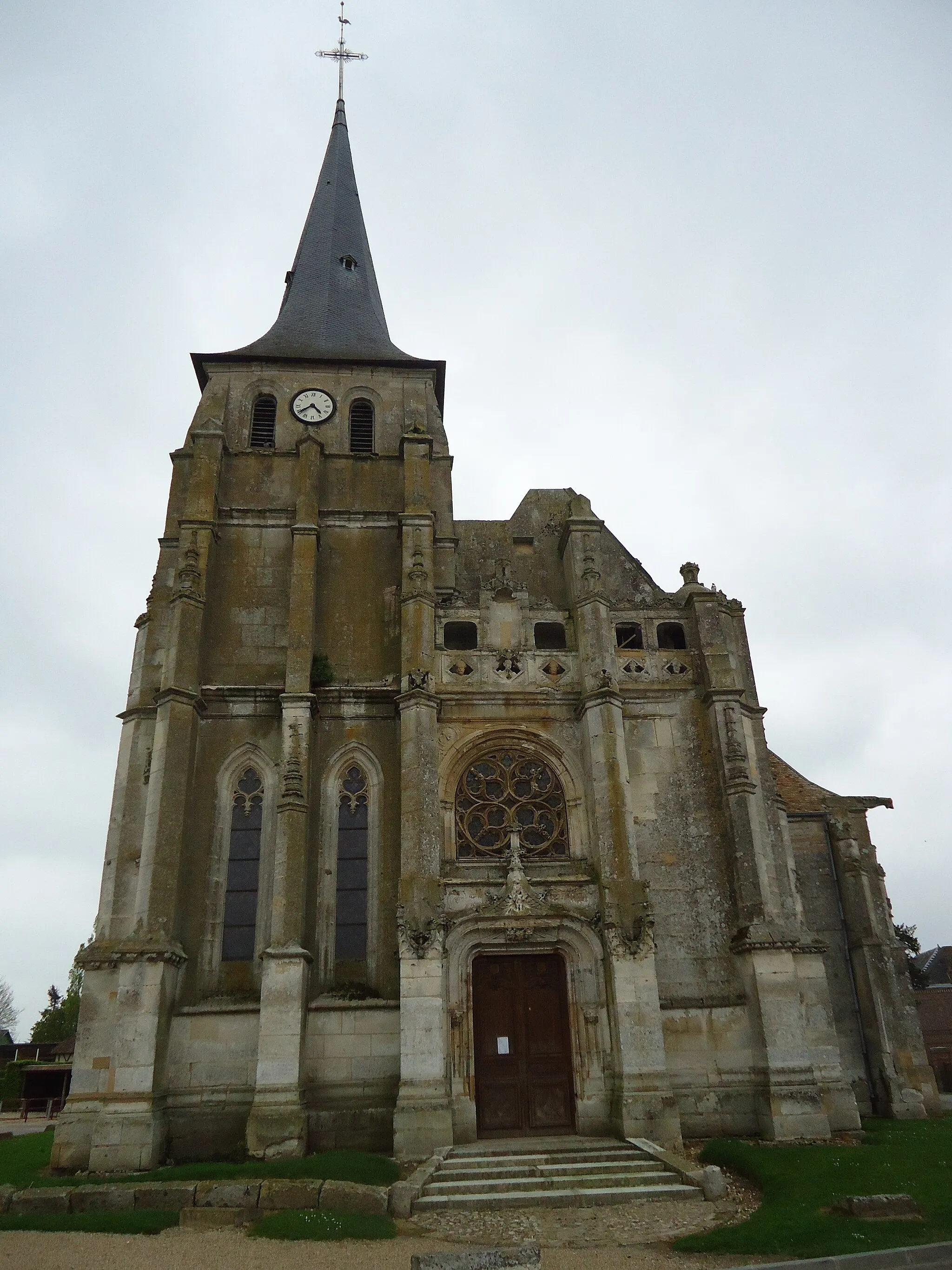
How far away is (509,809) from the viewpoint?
1700cm

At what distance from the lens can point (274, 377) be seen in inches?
871

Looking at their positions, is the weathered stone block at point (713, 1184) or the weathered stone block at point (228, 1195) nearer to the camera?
the weathered stone block at point (228, 1195)

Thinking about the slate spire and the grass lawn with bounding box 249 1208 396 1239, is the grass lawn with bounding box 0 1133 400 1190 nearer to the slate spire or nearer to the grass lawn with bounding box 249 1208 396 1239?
the grass lawn with bounding box 249 1208 396 1239

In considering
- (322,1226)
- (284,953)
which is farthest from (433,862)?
(322,1226)

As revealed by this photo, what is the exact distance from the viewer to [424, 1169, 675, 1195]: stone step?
11.5 m

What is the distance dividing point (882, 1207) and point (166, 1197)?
8.26 meters

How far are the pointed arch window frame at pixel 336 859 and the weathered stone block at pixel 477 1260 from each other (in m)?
8.99

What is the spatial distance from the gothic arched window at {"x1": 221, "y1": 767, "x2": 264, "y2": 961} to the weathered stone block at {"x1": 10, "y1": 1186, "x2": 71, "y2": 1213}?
5.16 meters

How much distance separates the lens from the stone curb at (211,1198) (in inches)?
418

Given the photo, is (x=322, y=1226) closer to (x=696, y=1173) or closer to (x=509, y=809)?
(x=696, y=1173)

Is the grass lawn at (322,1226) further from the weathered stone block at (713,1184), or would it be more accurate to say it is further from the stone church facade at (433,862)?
the weathered stone block at (713,1184)

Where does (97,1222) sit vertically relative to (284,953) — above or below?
below

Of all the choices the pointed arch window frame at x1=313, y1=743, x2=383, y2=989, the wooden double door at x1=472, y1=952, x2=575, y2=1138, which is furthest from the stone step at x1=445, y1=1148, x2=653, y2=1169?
the pointed arch window frame at x1=313, y1=743, x2=383, y2=989

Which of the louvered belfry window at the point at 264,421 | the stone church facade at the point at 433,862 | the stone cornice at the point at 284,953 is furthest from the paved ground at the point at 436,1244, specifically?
the louvered belfry window at the point at 264,421
